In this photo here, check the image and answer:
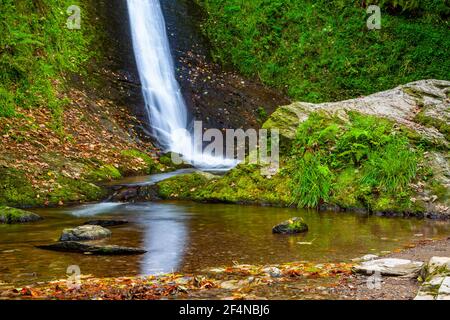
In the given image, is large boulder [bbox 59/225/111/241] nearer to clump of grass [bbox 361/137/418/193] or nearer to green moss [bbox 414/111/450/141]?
clump of grass [bbox 361/137/418/193]

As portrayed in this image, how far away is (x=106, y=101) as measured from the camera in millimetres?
17000

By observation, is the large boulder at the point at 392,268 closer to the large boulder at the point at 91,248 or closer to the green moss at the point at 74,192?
the large boulder at the point at 91,248

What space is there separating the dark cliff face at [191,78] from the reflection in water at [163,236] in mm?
7524

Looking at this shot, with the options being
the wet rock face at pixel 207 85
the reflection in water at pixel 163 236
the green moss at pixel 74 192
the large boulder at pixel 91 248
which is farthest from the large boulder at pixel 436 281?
the wet rock face at pixel 207 85

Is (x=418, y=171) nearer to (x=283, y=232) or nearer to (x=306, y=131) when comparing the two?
(x=306, y=131)

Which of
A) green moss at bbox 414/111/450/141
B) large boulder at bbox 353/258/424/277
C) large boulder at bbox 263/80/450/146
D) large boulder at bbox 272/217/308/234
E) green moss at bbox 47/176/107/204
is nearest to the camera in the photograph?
large boulder at bbox 353/258/424/277

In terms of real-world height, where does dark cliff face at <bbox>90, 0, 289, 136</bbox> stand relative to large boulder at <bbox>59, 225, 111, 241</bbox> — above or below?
above

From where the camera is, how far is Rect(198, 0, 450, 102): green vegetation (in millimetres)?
21438

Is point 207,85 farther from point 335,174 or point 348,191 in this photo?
point 348,191

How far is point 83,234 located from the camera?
751 cm

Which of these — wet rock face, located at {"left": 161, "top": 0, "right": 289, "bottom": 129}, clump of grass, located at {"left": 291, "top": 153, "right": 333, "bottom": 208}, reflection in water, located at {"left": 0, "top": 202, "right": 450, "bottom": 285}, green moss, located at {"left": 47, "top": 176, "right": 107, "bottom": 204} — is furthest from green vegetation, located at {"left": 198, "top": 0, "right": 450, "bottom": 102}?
reflection in water, located at {"left": 0, "top": 202, "right": 450, "bottom": 285}

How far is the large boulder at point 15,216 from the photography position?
903 cm

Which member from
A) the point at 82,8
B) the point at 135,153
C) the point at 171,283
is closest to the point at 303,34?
the point at 82,8

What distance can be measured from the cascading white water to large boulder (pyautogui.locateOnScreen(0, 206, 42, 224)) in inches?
272
